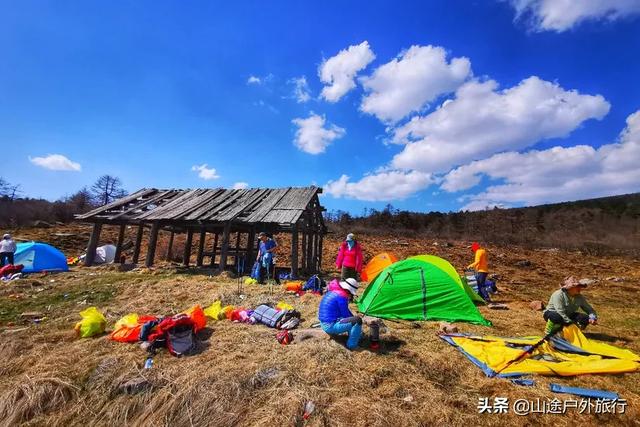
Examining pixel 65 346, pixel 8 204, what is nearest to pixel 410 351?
pixel 65 346

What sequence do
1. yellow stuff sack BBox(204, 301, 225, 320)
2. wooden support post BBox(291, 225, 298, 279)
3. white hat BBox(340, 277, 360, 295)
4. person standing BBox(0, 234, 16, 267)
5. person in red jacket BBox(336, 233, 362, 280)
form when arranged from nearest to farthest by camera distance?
white hat BBox(340, 277, 360, 295) < yellow stuff sack BBox(204, 301, 225, 320) < person in red jacket BBox(336, 233, 362, 280) < person standing BBox(0, 234, 16, 267) < wooden support post BBox(291, 225, 298, 279)

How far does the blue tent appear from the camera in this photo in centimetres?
1395

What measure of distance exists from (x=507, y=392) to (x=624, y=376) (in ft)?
7.42

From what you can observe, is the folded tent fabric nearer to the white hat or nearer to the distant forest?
the white hat

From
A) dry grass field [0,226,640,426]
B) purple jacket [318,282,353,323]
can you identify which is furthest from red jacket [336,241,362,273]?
purple jacket [318,282,353,323]

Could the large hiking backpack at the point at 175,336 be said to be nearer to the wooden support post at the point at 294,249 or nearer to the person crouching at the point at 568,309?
the person crouching at the point at 568,309

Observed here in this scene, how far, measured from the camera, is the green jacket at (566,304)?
6.69 metres

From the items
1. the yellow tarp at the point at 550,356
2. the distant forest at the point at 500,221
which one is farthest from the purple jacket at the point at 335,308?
the distant forest at the point at 500,221

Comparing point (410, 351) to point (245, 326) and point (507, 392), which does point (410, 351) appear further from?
point (245, 326)

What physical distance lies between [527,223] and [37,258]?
43.3 meters

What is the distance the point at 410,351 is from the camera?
5.96m

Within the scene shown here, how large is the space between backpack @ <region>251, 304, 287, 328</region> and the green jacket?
219 inches

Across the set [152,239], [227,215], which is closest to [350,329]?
[227,215]

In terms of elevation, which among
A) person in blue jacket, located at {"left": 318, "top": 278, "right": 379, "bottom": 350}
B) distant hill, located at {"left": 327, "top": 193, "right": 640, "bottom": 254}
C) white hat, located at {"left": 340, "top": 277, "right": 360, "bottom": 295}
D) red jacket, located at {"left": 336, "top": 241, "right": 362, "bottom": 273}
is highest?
distant hill, located at {"left": 327, "top": 193, "right": 640, "bottom": 254}
